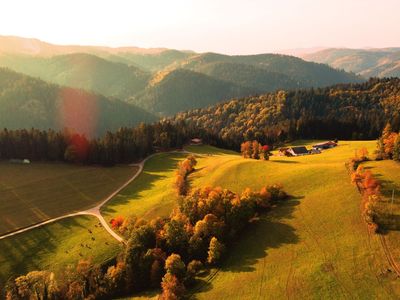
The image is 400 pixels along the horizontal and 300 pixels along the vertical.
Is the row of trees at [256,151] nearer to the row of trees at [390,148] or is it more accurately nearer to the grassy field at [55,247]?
the row of trees at [390,148]

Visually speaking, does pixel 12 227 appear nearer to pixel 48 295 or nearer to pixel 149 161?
pixel 48 295

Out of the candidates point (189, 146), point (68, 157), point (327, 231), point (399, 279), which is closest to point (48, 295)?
point (327, 231)

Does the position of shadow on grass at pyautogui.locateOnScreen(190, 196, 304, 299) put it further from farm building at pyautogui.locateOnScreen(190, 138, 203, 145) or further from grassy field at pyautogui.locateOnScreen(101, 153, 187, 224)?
farm building at pyautogui.locateOnScreen(190, 138, 203, 145)

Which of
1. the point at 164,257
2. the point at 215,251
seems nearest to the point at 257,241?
the point at 215,251

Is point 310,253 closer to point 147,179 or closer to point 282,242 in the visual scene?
point 282,242

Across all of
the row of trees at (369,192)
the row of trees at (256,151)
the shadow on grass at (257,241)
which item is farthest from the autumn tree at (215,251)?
the row of trees at (256,151)

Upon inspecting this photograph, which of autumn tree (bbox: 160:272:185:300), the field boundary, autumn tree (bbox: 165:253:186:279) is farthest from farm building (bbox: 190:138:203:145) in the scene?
the field boundary
